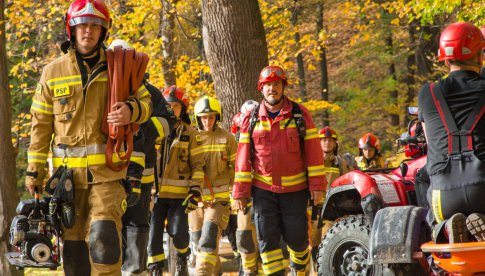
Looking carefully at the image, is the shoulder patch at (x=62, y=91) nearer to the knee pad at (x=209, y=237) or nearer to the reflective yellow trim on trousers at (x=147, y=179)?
the reflective yellow trim on trousers at (x=147, y=179)

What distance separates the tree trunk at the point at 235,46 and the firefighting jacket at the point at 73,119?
19.2ft

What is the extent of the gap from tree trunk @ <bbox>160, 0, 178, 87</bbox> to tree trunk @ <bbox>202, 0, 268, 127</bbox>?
6.52 metres

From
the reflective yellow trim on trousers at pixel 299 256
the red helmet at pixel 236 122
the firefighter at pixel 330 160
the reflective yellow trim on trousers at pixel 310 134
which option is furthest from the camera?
the firefighter at pixel 330 160

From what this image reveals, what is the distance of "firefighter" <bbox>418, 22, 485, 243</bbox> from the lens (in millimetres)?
6172

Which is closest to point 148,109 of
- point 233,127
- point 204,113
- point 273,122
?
point 273,122

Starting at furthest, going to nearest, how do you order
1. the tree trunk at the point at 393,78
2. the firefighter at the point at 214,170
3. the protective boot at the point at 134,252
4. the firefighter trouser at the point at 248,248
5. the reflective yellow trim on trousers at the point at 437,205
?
the tree trunk at the point at 393,78 → the firefighter trouser at the point at 248,248 → the firefighter at the point at 214,170 → the protective boot at the point at 134,252 → the reflective yellow trim on trousers at the point at 437,205

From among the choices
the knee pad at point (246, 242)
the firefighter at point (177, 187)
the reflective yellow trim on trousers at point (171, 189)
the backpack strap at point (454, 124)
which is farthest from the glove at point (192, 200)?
the backpack strap at point (454, 124)

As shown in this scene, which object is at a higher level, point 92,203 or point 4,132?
point 4,132

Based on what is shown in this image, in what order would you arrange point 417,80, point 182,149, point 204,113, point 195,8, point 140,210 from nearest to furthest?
point 140,210 → point 182,149 → point 204,113 → point 195,8 → point 417,80

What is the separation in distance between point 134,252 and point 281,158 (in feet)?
6.14

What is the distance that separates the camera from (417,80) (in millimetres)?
30641

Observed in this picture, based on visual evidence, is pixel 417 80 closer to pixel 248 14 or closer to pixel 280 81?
pixel 248 14

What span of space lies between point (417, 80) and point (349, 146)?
3.27m

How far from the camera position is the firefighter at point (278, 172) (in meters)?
9.21
